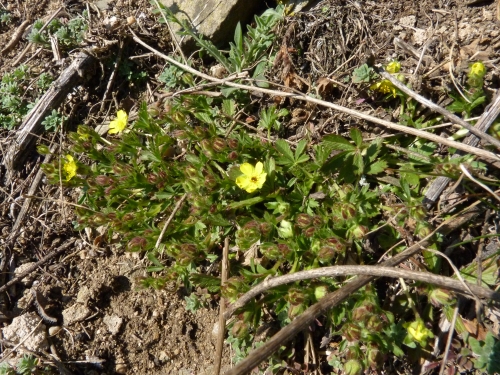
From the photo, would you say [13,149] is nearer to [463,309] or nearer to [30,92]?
[30,92]

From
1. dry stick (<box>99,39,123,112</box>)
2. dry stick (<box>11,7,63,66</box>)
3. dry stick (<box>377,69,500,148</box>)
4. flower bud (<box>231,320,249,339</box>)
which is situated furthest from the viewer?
dry stick (<box>11,7,63,66</box>)

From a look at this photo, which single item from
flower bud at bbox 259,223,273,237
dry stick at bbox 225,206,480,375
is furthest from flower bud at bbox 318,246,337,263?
flower bud at bbox 259,223,273,237

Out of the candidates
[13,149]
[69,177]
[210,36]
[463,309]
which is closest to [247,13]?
[210,36]

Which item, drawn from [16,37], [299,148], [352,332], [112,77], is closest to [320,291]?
[352,332]

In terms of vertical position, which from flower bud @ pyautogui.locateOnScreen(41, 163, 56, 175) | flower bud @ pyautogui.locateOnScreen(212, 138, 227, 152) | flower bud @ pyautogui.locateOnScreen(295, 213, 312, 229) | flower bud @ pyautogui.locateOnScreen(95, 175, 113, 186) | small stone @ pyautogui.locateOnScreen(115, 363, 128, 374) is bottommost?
small stone @ pyautogui.locateOnScreen(115, 363, 128, 374)

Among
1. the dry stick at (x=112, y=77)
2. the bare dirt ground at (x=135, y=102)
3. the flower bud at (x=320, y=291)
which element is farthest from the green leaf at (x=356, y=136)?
the dry stick at (x=112, y=77)

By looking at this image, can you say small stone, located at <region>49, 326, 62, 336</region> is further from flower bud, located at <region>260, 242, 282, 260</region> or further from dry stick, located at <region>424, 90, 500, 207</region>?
dry stick, located at <region>424, 90, 500, 207</region>

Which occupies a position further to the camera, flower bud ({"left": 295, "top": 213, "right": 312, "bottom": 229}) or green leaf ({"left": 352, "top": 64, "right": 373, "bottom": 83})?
green leaf ({"left": 352, "top": 64, "right": 373, "bottom": 83})
